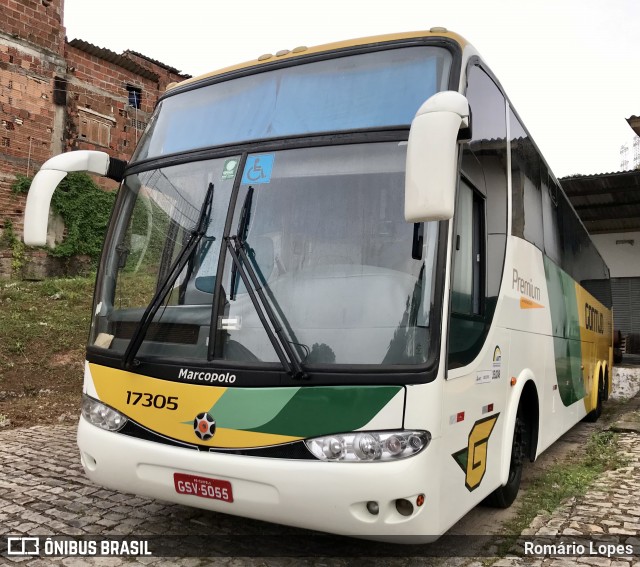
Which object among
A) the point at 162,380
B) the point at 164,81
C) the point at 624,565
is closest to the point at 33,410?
the point at 162,380

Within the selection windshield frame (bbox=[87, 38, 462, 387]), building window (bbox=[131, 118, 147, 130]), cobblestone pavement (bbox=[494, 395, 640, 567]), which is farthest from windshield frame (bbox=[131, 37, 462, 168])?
building window (bbox=[131, 118, 147, 130])

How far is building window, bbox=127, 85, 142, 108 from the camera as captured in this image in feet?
82.4

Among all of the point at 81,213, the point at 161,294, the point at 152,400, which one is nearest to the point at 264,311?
the point at 161,294

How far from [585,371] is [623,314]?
10982 millimetres

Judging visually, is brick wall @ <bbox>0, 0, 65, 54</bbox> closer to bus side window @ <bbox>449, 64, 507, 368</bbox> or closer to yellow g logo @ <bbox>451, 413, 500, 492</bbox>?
bus side window @ <bbox>449, 64, 507, 368</bbox>

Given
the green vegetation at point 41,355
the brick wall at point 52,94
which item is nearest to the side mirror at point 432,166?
the green vegetation at point 41,355

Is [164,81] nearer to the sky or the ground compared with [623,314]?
nearer to the sky

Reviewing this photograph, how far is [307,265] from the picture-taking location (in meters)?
3.50

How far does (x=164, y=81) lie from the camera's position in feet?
85.3

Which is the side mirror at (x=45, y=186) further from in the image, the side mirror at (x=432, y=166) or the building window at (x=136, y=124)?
the building window at (x=136, y=124)

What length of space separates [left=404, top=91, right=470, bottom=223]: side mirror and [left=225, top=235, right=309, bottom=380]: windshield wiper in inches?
37.1

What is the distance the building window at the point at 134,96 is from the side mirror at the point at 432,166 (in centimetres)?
2457

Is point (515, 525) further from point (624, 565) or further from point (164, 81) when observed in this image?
point (164, 81)

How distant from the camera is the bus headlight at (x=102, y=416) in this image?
3.73 meters
